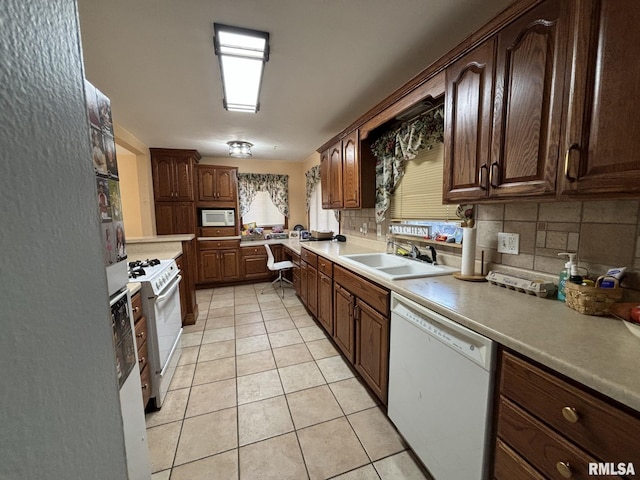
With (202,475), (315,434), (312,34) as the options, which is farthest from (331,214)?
(202,475)

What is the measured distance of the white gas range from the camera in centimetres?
172

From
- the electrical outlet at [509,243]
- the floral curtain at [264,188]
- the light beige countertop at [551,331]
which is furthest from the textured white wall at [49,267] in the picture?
the floral curtain at [264,188]

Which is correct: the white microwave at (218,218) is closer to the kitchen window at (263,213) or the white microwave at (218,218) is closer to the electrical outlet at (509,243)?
the kitchen window at (263,213)

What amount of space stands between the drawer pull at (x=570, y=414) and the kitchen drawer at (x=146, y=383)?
201cm

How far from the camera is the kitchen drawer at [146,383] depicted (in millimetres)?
1601

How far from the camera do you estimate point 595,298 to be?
100cm

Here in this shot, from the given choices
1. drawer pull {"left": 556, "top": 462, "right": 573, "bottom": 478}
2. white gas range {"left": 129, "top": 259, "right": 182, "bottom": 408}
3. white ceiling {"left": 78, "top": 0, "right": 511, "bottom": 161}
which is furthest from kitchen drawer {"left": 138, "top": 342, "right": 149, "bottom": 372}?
drawer pull {"left": 556, "top": 462, "right": 573, "bottom": 478}

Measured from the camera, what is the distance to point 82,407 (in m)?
0.43

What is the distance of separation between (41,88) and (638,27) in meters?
1.48

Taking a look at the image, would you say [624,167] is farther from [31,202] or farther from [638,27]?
[31,202]

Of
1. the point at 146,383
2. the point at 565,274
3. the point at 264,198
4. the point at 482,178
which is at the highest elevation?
the point at 264,198

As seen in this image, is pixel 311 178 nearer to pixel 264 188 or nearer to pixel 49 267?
→ pixel 264 188

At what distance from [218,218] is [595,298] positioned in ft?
14.8

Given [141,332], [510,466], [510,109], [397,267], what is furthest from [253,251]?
[510,466]
